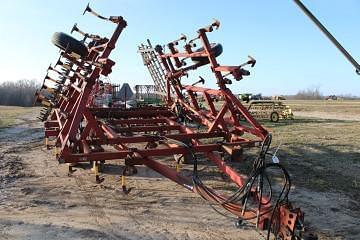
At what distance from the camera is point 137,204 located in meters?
6.23

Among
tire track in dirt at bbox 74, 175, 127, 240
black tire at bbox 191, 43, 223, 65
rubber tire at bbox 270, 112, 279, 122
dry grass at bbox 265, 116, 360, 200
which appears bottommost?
tire track in dirt at bbox 74, 175, 127, 240

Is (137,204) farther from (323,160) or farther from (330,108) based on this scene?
(330,108)

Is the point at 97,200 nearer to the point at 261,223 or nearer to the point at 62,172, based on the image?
the point at 62,172

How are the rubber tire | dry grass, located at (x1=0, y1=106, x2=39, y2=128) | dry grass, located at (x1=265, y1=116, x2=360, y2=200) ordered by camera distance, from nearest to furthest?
dry grass, located at (x1=265, y1=116, x2=360, y2=200) < dry grass, located at (x1=0, y1=106, x2=39, y2=128) < the rubber tire

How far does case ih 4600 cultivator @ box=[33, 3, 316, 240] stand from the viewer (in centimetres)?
456

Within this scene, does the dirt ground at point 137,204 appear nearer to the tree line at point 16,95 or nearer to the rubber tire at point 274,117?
the rubber tire at point 274,117

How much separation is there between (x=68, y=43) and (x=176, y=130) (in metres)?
2.83

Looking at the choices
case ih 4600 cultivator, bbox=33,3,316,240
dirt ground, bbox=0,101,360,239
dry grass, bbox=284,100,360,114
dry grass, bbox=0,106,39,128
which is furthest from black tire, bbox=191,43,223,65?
dry grass, bbox=284,100,360,114

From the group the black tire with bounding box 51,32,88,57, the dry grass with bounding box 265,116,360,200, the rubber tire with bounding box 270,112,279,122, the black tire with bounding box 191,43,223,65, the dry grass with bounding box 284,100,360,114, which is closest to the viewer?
the dry grass with bounding box 265,116,360,200

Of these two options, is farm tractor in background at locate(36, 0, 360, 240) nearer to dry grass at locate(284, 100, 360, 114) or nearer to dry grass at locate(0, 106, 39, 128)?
dry grass at locate(0, 106, 39, 128)

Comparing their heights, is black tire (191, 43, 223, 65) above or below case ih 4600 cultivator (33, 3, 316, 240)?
above

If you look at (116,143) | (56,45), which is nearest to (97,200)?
(116,143)

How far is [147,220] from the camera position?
18.0 ft

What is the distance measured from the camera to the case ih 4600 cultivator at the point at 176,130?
4.56 meters
